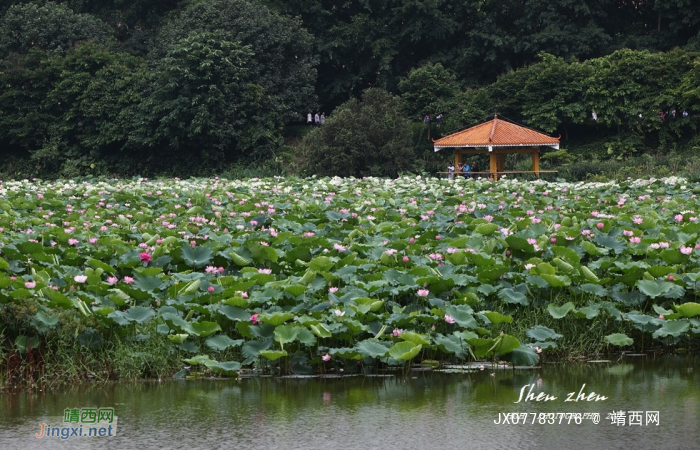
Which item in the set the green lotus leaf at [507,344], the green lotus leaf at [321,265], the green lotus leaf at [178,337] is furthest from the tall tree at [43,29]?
the green lotus leaf at [507,344]

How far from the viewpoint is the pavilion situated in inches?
805

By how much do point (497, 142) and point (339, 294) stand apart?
1491 centimetres

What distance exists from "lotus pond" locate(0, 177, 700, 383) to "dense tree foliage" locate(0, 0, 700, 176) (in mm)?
15380

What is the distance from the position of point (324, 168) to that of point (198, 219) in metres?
14.1

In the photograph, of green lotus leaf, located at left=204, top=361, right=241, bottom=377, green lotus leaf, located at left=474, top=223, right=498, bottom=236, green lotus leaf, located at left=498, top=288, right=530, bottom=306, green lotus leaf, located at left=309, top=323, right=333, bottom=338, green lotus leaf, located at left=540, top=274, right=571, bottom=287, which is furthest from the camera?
green lotus leaf, located at left=474, top=223, right=498, bottom=236

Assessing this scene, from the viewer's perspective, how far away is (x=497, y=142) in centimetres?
2033

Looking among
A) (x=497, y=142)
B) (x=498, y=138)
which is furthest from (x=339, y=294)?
(x=498, y=138)

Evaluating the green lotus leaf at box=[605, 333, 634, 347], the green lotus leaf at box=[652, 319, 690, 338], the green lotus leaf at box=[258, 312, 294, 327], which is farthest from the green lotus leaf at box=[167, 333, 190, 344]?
the green lotus leaf at box=[652, 319, 690, 338]

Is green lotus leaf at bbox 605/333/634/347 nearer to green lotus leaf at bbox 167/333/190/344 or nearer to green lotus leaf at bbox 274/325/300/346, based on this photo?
green lotus leaf at bbox 274/325/300/346

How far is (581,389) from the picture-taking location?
5.04 m

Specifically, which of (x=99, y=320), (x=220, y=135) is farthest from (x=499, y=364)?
(x=220, y=135)

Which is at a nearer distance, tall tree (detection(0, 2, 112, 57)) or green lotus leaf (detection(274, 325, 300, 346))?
green lotus leaf (detection(274, 325, 300, 346))

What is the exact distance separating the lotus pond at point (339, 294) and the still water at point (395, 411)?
220 millimetres

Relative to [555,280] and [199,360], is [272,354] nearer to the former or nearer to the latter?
[199,360]
